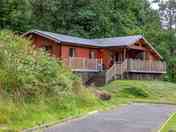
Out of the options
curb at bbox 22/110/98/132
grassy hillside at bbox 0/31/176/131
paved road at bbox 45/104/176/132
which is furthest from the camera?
grassy hillside at bbox 0/31/176/131

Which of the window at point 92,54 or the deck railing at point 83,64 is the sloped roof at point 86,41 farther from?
the deck railing at point 83,64

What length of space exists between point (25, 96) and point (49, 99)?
4.89 feet

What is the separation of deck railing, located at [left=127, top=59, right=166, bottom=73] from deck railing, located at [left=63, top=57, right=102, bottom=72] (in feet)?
9.84

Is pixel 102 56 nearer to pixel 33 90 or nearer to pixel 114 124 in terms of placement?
pixel 33 90

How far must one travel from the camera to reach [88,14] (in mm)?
48031

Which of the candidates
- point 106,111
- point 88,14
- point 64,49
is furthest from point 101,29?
point 106,111

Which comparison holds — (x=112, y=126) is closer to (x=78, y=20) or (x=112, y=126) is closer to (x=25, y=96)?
(x=25, y=96)

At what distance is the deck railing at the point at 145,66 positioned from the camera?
33.8m

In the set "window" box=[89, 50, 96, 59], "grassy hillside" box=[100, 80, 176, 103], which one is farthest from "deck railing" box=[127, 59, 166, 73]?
"grassy hillside" box=[100, 80, 176, 103]

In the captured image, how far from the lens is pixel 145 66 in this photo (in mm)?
35500

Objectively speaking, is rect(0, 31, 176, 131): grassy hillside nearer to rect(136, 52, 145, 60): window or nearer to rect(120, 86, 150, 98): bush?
rect(120, 86, 150, 98): bush

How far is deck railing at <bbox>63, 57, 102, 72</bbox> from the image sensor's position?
96.6ft

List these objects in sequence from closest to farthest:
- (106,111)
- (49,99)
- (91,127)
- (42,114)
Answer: (91,127) → (42,114) → (49,99) → (106,111)

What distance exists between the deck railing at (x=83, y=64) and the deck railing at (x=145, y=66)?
9.84ft
